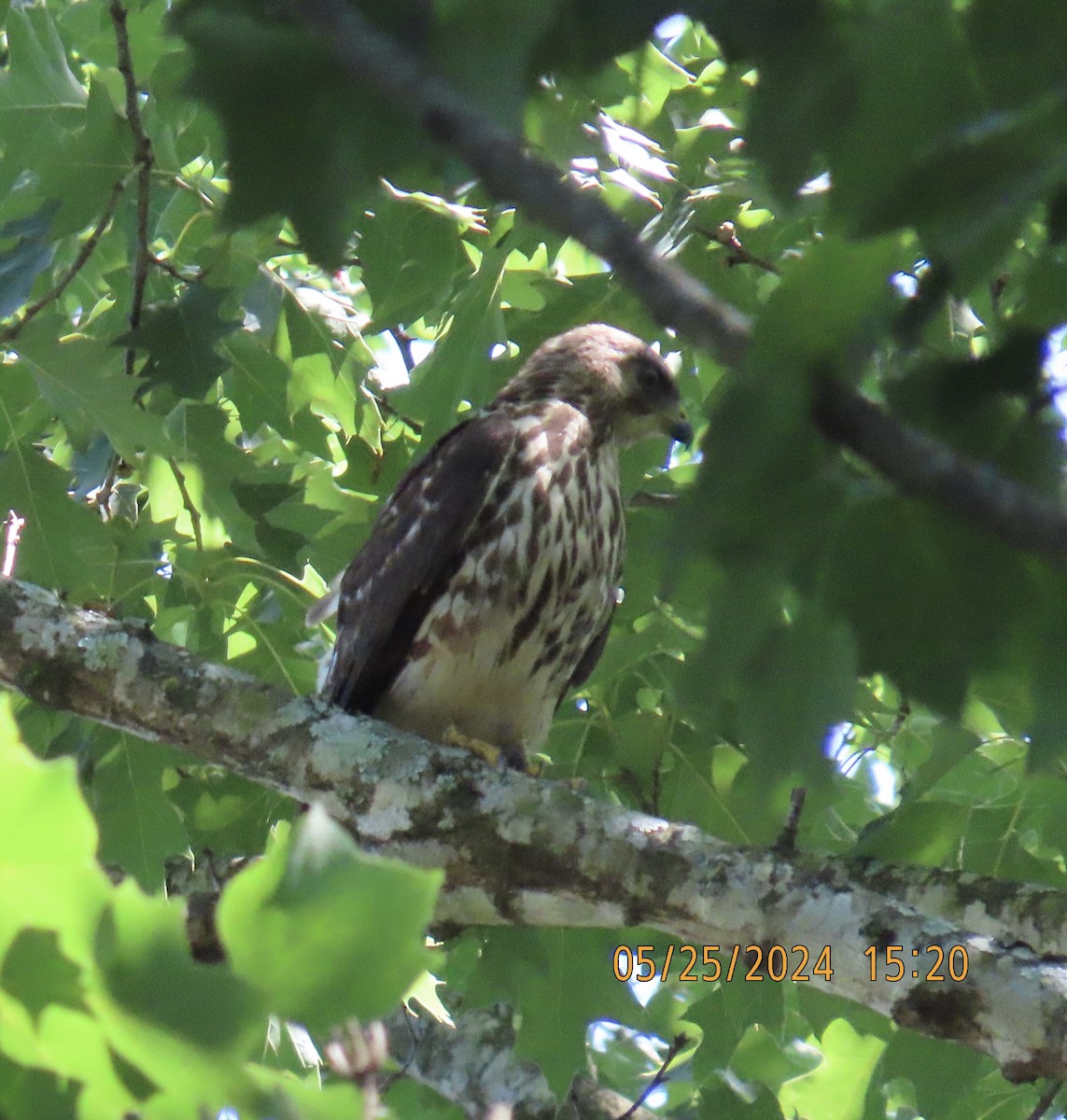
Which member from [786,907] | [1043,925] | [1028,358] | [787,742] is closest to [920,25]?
[1028,358]

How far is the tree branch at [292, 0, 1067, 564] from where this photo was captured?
915 millimetres

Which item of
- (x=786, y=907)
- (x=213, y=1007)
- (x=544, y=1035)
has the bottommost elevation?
(x=544, y=1035)

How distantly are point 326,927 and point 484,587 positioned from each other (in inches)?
111

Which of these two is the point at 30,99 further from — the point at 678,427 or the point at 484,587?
the point at 678,427

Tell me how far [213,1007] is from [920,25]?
0.92m

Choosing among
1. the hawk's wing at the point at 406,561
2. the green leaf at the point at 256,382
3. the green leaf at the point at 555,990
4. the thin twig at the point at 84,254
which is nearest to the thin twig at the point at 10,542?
the thin twig at the point at 84,254

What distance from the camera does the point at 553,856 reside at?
106 inches

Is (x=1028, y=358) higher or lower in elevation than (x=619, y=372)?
higher

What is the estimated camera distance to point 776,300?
94cm

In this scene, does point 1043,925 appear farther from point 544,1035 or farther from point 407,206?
point 407,206

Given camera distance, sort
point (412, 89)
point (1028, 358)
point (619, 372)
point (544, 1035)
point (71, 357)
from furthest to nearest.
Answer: point (619, 372) → point (544, 1035) → point (71, 357) → point (1028, 358) → point (412, 89)

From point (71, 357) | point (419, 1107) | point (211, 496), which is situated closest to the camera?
point (71, 357)

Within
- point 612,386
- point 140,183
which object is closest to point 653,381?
point 612,386
